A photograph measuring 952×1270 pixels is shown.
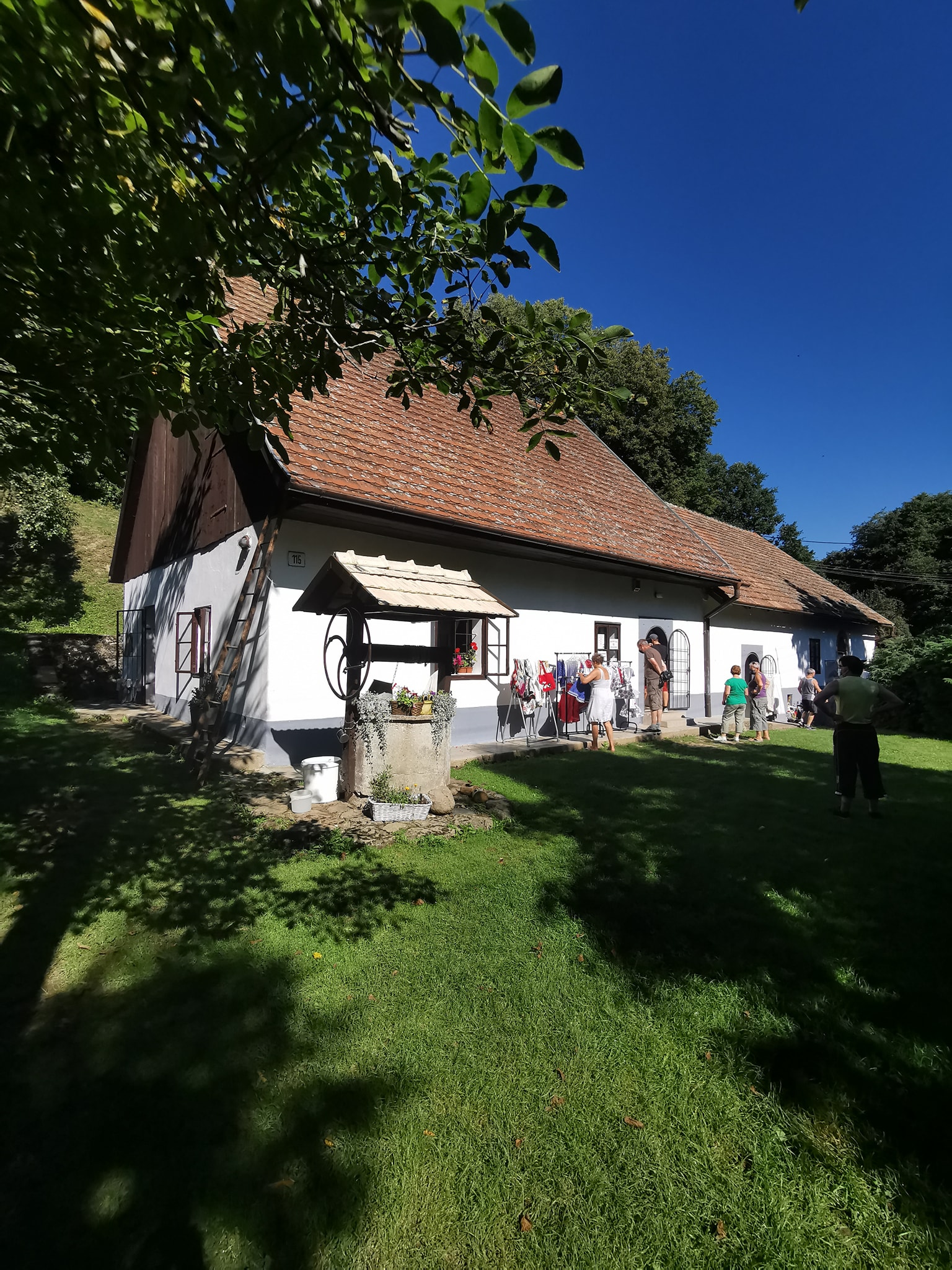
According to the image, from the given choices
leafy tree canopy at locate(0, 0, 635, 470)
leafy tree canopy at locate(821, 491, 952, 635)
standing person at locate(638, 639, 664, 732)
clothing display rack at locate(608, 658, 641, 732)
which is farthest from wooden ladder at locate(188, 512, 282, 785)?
leafy tree canopy at locate(821, 491, 952, 635)

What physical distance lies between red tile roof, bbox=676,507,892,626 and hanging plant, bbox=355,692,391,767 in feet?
42.3

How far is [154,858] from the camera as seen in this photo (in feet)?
16.5

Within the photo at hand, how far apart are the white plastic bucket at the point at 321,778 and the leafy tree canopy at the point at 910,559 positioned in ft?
119

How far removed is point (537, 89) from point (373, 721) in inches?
213

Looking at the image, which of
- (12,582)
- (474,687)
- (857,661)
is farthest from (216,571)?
(12,582)

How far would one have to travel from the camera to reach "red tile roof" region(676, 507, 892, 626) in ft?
58.7

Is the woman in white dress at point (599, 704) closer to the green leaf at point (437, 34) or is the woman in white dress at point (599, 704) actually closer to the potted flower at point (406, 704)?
the potted flower at point (406, 704)

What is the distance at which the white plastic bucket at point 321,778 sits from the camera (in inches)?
256

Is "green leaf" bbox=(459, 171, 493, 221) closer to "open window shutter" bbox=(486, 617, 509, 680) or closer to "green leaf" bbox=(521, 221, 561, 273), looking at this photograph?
"green leaf" bbox=(521, 221, 561, 273)

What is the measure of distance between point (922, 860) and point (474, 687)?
6.66 metres

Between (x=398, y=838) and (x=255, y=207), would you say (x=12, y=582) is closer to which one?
(x=398, y=838)

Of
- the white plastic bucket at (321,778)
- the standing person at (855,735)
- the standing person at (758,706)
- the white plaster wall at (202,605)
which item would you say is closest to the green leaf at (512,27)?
the white plastic bucket at (321,778)

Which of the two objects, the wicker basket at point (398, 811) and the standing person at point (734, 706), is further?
the standing person at point (734, 706)

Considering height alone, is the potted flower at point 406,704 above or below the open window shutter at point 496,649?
below
